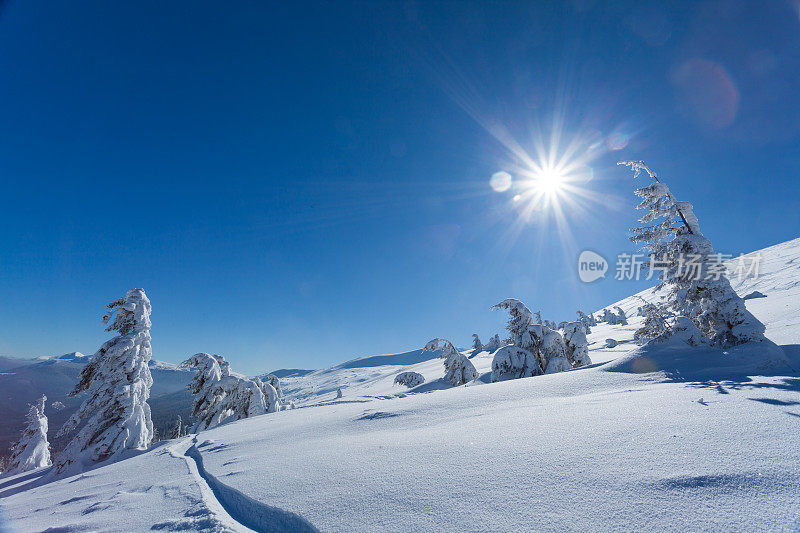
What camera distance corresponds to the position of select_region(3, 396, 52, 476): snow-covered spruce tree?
88.1ft

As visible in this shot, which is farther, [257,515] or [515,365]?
[515,365]

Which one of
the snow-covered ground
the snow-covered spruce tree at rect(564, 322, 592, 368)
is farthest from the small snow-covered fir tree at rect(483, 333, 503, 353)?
the snow-covered ground

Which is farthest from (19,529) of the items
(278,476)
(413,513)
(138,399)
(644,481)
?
(138,399)

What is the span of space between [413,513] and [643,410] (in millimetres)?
3809

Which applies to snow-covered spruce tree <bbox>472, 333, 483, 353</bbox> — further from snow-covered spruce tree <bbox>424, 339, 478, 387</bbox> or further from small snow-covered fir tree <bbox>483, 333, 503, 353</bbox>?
snow-covered spruce tree <bbox>424, 339, 478, 387</bbox>

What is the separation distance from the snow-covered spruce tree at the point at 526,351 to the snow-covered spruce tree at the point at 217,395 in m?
14.7

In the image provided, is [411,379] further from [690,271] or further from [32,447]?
[32,447]

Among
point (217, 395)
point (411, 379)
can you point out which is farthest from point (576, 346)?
point (217, 395)

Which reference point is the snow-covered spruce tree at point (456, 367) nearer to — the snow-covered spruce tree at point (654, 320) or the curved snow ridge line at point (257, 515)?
the snow-covered spruce tree at point (654, 320)

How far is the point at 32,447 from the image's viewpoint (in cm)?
2738

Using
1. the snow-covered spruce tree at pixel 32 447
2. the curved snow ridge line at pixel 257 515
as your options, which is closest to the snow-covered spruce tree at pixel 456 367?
the curved snow ridge line at pixel 257 515

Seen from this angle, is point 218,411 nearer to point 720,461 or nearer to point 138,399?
point 138,399

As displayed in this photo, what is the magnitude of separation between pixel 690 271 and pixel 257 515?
1300 centimetres

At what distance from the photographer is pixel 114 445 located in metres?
12.9
